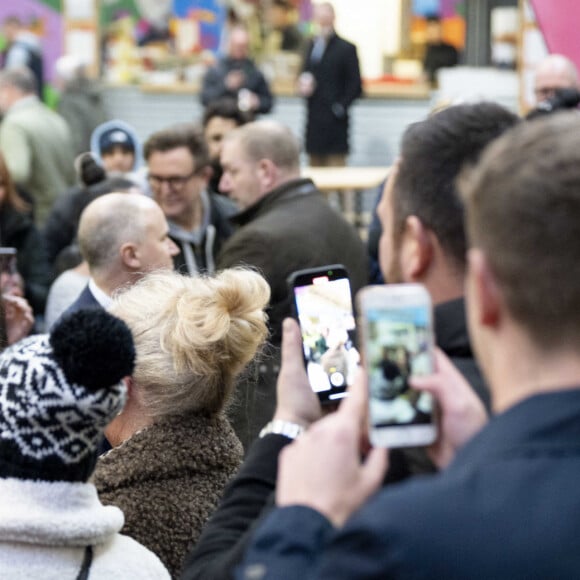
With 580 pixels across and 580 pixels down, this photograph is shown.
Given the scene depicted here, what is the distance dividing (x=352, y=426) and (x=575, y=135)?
392mm

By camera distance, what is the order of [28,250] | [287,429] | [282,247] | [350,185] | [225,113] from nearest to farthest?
[287,429] < [282,247] < [28,250] < [225,113] < [350,185]

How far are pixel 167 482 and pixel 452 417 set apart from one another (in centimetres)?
122

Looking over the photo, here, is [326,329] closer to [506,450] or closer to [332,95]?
[506,450]

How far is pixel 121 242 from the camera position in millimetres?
4449

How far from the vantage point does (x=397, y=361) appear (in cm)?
148

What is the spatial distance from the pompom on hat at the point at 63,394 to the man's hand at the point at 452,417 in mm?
631

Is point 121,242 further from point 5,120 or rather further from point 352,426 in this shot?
point 5,120

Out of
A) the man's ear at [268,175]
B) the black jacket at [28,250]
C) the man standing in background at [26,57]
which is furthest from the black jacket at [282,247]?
the man standing in background at [26,57]

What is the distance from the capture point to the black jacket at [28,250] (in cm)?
612

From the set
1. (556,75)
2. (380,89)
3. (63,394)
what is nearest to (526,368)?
(63,394)

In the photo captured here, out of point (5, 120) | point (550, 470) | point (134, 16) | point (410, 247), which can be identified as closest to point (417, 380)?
point (550, 470)

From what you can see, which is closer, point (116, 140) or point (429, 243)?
point (429, 243)

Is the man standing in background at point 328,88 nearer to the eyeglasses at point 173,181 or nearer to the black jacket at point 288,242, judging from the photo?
the eyeglasses at point 173,181

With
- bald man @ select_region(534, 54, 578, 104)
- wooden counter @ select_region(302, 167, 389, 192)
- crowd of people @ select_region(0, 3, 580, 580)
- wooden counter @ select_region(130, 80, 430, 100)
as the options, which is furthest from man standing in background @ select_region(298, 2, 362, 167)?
crowd of people @ select_region(0, 3, 580, 580)
